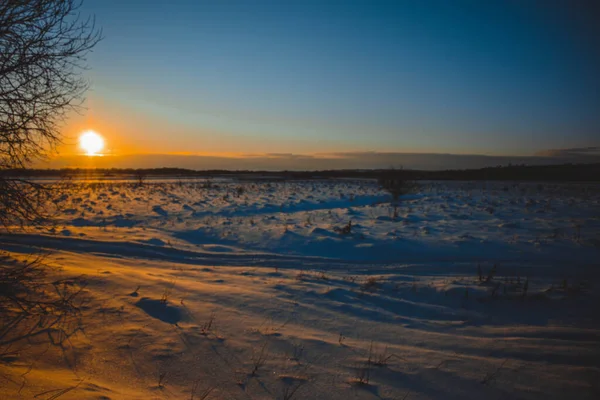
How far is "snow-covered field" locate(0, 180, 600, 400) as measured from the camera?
2480 mm

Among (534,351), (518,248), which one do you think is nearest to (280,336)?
(534,351)

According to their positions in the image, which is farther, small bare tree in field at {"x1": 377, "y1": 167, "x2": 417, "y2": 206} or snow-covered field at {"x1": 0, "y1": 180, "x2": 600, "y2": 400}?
small bare tree in field at {"x1": 377, "y1": 167, "x2": 417, "y2": 206}

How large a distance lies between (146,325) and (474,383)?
3228 millimetres

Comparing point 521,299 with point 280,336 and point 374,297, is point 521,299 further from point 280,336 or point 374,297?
point 280,336

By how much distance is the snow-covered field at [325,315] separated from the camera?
8.14 ft

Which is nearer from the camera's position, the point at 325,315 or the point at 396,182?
the point at 325,315

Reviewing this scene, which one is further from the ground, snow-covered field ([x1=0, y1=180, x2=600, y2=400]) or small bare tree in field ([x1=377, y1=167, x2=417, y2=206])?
small bare tree in field ([x1=377, y1=167, x2=417, y2=206])

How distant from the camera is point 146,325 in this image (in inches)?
129

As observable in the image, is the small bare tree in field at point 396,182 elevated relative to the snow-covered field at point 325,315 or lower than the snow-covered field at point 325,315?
elevated

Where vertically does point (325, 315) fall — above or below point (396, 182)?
below

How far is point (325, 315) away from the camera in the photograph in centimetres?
388

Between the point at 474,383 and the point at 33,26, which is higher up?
the point at 33,26

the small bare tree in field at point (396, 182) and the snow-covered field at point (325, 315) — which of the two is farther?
the small bare tree in field at point (396, 182)

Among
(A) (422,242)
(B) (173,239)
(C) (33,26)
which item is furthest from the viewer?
(B) (173,239)
